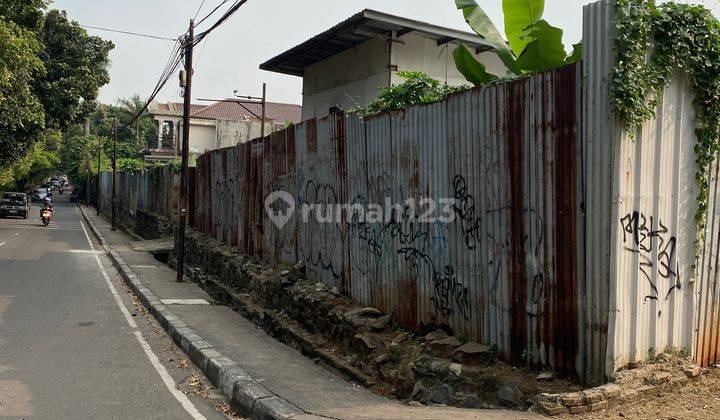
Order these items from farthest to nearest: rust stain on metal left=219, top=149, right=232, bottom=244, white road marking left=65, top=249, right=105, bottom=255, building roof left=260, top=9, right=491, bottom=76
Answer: white road marking left=65, top=249, right=105, bottom=255 → building roof left=260, top=9, right=491, bottom=76 → rust stain on metal left=219, top=149, right=232, bottom=244

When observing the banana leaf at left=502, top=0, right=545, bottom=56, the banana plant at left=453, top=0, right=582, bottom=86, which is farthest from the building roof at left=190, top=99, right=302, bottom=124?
the banana leaf at left=502, top=0, right=545, bottom=56

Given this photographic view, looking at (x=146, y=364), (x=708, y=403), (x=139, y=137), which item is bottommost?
(x=146, y=364)

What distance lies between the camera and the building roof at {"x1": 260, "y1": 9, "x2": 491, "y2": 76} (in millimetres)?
14922

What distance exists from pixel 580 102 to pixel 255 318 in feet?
22.6

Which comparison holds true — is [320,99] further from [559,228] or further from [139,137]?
[139,137]

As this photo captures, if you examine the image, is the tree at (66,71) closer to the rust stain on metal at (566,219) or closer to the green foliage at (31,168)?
the green foliage at (31,168)

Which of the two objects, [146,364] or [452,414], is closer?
[452,414]

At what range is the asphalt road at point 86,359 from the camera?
19.1ft

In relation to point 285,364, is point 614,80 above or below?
above

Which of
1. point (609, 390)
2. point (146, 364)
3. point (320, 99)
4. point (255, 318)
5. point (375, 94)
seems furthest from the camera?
point (320, 99)

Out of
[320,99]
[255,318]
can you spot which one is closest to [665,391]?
[255,318]

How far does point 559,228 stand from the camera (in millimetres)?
5262
